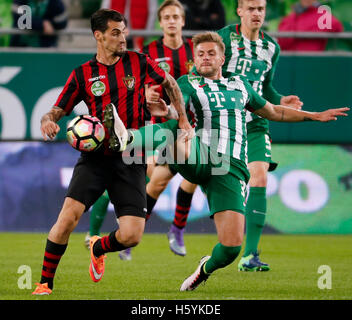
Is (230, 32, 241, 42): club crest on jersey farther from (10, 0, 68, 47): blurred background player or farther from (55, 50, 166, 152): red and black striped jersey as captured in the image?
(10, 0, 68, 47): blurred background player

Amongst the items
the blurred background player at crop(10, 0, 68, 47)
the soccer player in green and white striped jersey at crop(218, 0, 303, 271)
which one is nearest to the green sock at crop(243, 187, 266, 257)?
the soccer player in green and white striped jersey at crop(218, 0, 303, 271)

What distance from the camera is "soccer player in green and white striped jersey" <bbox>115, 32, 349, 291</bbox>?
5.99 m

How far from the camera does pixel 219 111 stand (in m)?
6.27

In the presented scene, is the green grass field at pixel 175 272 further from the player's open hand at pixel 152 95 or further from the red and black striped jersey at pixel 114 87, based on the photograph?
the player's open hand at pixel 152 95

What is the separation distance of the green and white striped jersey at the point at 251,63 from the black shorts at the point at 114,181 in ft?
6.49

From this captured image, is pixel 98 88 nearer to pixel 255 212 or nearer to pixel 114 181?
pixel 114 181

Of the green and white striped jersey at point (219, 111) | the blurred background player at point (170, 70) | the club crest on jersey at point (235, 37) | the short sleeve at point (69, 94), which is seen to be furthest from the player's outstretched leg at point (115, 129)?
the blurred background player at point (170, 70)

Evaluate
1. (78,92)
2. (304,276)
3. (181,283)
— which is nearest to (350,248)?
(304,276)

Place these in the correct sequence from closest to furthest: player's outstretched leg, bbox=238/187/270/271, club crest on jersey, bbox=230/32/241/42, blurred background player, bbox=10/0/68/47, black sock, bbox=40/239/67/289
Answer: black sock, bbox=40/239/67/289
player's outstretched leg, bbox=238/187/270/271
club crest on jersey, bbox=230/32/241/42
blurred background player, bbox=10/0/68/47

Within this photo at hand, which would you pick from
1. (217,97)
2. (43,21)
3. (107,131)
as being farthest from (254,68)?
(43,21)

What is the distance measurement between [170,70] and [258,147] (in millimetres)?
1499

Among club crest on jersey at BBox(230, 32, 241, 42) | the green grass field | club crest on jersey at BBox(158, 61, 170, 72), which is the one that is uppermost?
club crest on jersey at BBox(230, 32, 241, 42)

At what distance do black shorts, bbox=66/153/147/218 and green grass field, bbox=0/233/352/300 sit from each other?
2.02 feet

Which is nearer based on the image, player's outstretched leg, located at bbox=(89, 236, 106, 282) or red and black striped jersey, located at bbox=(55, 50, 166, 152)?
red and black striped jersey, located at bbox=(55, 50, 166, 152)
